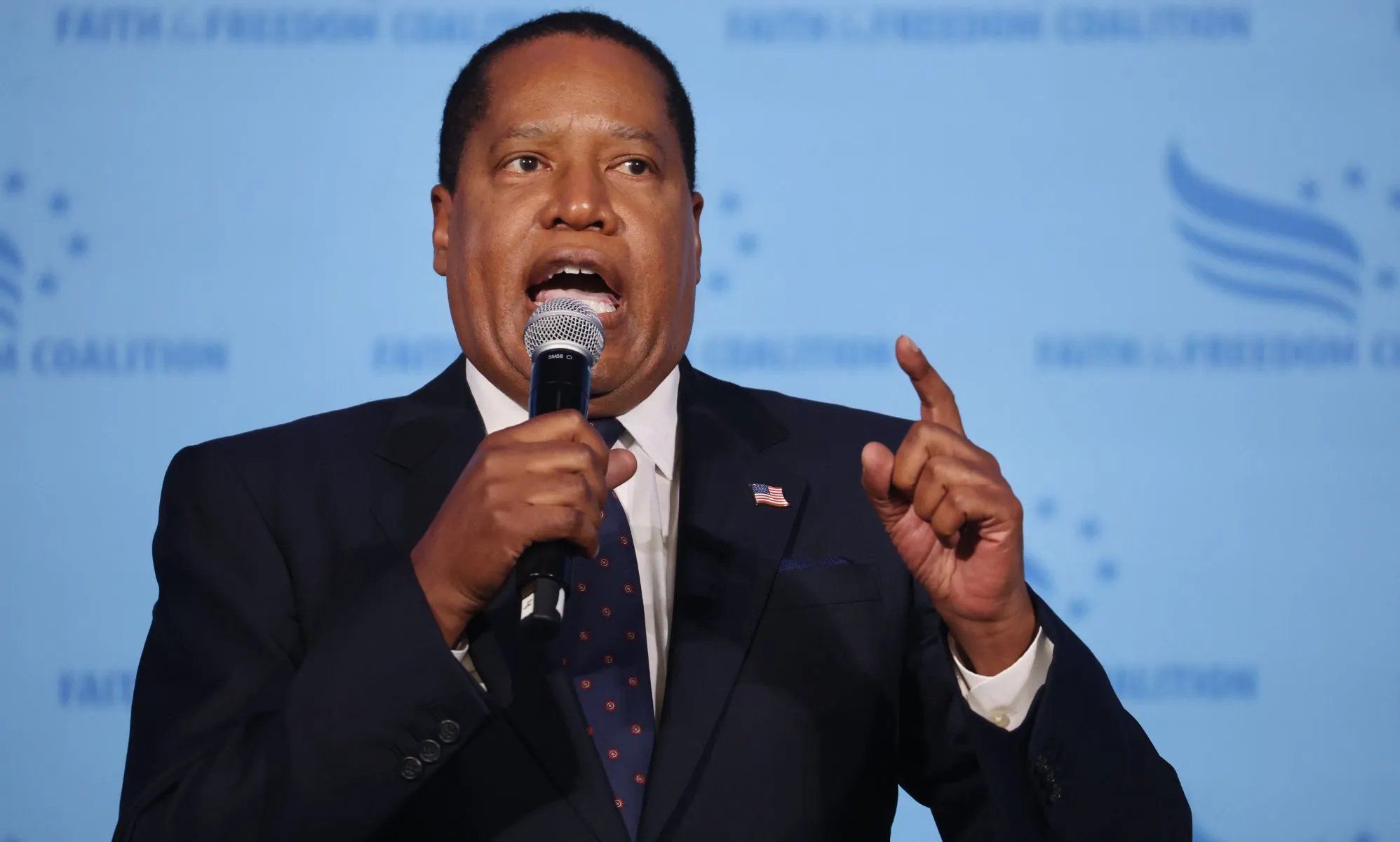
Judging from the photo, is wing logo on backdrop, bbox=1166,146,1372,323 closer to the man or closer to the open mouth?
the man

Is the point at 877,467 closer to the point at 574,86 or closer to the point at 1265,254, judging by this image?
the point at 574,86

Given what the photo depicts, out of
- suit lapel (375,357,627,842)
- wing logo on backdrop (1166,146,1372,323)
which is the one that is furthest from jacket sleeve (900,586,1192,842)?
wing logo on backdrop (1166,146,1372,323)

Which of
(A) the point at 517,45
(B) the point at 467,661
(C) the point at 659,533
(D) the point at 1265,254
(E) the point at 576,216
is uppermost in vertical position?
(A) the point at 517,45

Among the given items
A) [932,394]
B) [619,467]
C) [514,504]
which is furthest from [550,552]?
[932,394]

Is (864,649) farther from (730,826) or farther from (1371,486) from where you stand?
(1371,486)

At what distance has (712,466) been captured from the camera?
2096 mm

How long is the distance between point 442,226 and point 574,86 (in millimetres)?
343

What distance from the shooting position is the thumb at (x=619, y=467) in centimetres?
155

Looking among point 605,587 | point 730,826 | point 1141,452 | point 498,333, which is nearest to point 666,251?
point 498,333

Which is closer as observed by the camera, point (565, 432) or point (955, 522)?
point (565, 432)

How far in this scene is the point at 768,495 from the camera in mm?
2098

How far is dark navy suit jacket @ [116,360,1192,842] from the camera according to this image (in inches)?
63.1

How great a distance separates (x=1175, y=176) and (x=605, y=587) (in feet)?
5.85

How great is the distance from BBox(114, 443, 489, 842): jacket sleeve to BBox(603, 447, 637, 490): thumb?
0.83ft
